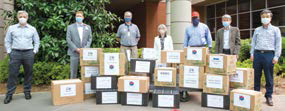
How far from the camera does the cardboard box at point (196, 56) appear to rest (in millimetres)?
4668

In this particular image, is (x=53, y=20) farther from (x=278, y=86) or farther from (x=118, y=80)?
(x=278, y=86)

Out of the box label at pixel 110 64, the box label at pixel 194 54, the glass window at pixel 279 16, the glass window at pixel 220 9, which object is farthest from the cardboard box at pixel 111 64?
the glass window at pixel 220 9

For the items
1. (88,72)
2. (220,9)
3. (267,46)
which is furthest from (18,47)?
(220,9)

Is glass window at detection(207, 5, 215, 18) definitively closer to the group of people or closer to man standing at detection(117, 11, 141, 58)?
the group of people

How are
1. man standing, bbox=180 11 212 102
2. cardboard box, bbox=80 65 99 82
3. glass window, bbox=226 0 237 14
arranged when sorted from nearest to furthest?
cardboard box, bbox=80 65 99 82, man standing, bbox=180 11 212 102, glass window, bbox=226 0 237 14

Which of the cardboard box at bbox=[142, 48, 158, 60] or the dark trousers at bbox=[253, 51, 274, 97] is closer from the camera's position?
the dark trousers at bbox=[253, 51, 274, 97]

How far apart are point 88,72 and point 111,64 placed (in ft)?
2.29

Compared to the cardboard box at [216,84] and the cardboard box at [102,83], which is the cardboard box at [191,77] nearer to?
the cardboard box at [216,84]

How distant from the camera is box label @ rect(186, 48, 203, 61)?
4699mm

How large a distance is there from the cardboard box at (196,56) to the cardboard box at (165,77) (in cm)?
38

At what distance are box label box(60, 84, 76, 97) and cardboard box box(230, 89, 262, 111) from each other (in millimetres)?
3318

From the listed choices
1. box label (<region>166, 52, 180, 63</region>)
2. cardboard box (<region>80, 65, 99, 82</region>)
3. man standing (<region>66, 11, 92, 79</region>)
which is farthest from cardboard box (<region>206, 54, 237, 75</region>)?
man standing (<region>66, 11, 92, 79</region>)

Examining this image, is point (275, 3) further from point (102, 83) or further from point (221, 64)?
point (102, 83)

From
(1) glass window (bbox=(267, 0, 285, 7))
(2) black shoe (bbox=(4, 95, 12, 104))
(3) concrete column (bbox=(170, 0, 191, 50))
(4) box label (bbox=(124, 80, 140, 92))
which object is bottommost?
(2) black shoe (bbox=(4, 95, 12, 104))
